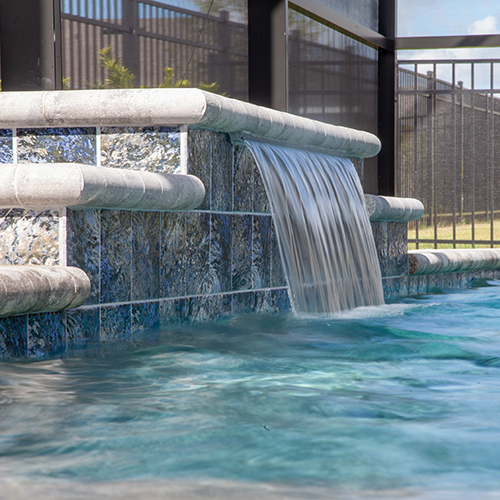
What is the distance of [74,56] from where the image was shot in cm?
561

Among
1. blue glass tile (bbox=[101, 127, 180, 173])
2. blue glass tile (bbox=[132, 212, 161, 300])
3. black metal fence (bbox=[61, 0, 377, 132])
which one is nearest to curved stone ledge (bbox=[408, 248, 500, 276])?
black metal fence (bbox=[61, 0, 377, 132])

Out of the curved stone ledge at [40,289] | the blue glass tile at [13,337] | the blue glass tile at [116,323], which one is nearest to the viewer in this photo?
the curved stone ledge at [40,289]

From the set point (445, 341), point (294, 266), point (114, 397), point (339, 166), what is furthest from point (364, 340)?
point (339, 166)

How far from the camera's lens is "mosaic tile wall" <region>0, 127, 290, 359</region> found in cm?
321

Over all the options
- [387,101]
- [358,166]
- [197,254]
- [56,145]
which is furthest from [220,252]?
[387,101]

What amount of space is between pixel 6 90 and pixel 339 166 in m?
2.78

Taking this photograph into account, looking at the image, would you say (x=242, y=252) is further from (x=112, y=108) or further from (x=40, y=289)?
(x=40, y=289)

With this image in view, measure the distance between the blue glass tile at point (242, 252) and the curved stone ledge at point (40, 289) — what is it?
5.12 ft

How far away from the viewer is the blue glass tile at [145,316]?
3.61m

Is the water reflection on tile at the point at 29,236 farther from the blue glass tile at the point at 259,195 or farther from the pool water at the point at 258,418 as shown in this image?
the blue glass tile at the point at 259,195

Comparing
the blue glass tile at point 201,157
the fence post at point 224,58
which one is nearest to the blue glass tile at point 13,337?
the blue glass tile at point 201,157

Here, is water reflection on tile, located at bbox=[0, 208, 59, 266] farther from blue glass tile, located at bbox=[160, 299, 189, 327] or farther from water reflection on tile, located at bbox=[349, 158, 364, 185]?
water reflection on tile, located at bbox=[349, 158, 364, 185]

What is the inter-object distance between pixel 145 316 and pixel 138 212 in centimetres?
54

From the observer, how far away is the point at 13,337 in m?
2.89
